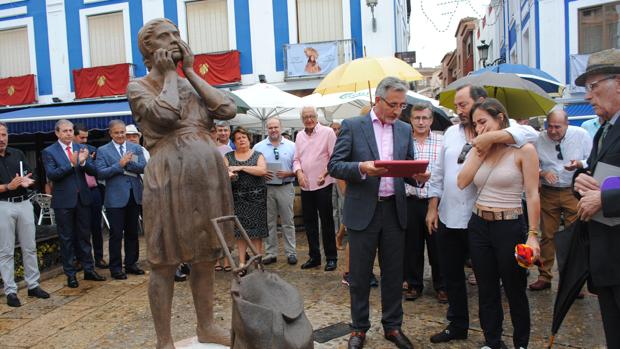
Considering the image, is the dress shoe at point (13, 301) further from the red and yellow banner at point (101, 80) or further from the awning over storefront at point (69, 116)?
the red and yellow banner at point (101, 80)

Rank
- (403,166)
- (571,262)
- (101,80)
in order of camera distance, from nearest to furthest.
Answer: (571,262), (403,166), (101,80)

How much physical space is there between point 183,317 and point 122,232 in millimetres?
2171

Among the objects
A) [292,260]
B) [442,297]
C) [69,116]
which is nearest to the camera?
[442,297]

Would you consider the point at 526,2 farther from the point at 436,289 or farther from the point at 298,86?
the point at 436,289

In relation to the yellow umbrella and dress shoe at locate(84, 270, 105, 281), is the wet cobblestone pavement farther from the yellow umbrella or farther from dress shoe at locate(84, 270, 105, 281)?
the yellow umbrella

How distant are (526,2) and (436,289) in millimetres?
15422

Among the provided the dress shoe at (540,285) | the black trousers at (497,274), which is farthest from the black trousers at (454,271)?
the dress shoe at (540,285)

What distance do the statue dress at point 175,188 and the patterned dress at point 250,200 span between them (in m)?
3.10

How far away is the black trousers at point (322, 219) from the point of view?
627 centimetres

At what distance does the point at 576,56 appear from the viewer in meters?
14.4

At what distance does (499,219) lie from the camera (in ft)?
11.5

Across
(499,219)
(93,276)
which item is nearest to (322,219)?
(93,276)

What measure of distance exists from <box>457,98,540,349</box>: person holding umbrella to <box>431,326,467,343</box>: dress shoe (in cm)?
36

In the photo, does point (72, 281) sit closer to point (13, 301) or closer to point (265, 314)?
point (13, 301)
